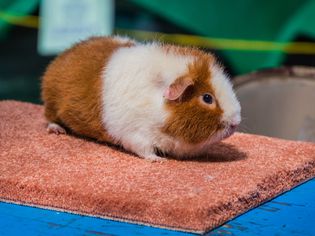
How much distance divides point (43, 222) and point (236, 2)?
6.98ft

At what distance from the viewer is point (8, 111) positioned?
5.86ft

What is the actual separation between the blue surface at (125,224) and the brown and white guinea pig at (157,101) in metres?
0.23

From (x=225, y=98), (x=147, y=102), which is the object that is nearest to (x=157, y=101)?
(x=147, y=102)

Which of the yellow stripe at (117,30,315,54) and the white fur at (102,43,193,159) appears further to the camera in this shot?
the yellow stripe at (117,30,315,54)

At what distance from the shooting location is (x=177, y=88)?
1.30m

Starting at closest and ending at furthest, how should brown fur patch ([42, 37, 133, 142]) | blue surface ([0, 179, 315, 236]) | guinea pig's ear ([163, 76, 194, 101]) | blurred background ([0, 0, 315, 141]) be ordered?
blue surface ([0, 179, 315, 236]) < guinea pig's ear ([163, 76, 194, 101]) < brown fur patch ([42, 37, 133, 142]) < blurred background ([0, 0, 315, 141])

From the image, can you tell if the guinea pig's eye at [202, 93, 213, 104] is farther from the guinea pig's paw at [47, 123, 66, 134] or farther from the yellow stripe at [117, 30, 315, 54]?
the yellow stripe at [117, 30, 315, 54]

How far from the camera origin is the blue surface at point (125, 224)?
104 centimetres

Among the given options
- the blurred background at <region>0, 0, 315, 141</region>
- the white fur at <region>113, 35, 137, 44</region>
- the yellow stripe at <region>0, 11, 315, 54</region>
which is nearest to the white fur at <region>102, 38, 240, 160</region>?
the white fur at <region>113, 35, 137, 44</region>

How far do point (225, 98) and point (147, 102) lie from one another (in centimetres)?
16

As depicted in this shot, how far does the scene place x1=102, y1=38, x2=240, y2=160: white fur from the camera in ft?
4.42

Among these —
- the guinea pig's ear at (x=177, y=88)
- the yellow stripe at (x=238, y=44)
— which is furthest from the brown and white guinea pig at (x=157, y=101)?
the yellow stripe at (x=238, y=44)

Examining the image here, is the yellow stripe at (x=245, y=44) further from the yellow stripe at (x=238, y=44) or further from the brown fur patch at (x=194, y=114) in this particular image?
the brown fur patch at (x=194, y=114)

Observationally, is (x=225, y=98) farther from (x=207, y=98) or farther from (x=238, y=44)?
(x=238, y=44)
